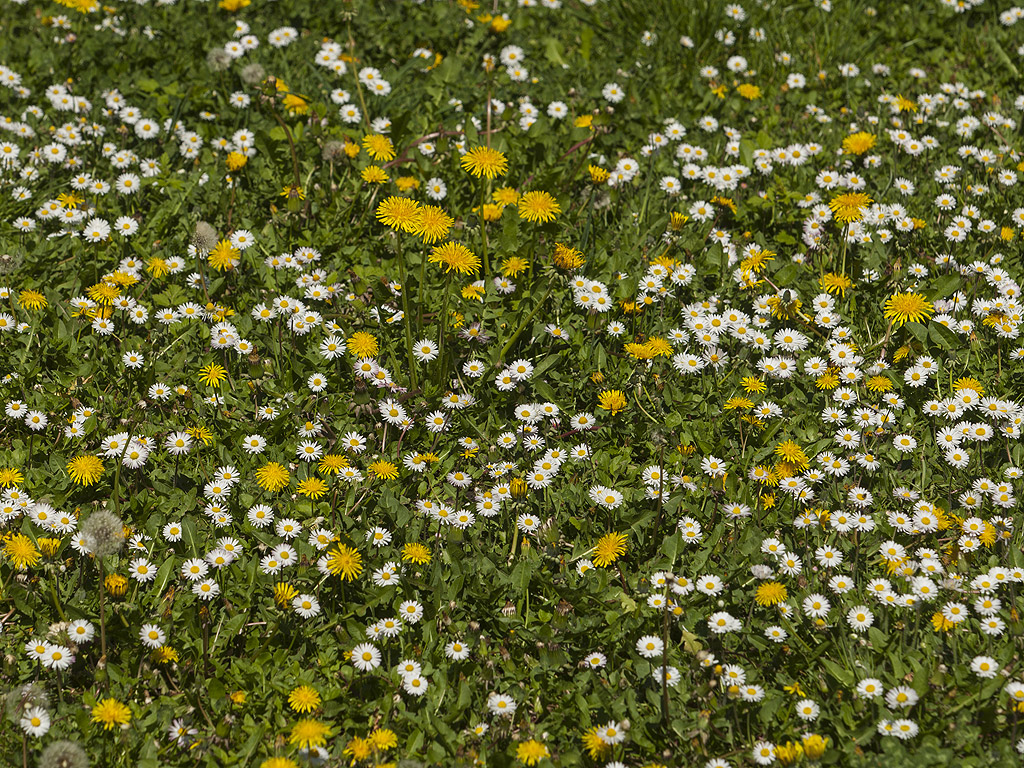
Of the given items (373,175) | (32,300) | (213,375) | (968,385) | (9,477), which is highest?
(968,385)

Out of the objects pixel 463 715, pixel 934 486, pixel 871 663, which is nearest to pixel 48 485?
pixel 463 715

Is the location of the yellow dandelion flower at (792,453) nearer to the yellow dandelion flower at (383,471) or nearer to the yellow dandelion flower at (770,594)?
the yellow dandelion flower at (770,594)

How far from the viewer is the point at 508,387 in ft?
12.4

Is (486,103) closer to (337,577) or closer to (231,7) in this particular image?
(231,7)

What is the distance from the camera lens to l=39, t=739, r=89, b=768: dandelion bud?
2666mm

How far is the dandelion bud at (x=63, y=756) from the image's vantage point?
2.67 meters

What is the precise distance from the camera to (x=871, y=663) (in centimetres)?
301

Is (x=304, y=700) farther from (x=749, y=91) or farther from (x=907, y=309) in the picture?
(x=749, y=91)

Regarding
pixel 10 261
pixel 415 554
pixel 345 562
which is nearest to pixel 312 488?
pixel 345 562

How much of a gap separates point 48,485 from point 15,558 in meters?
0.40

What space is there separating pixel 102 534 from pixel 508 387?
1.57m

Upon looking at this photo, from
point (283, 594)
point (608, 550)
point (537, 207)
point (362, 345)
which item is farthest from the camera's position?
point (537, 207)

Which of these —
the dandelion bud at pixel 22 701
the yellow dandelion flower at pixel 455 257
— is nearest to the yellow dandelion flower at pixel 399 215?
the yellow dandelion flower at pixel 455 257

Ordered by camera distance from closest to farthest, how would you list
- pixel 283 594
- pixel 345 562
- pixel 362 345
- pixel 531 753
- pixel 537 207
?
pixel 531 753, pixel 283 594, pixel 345 562, pixel 362 345, pixel 537 207
